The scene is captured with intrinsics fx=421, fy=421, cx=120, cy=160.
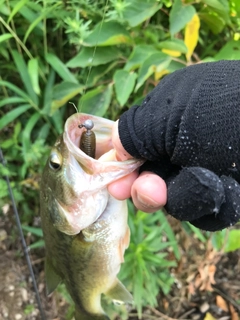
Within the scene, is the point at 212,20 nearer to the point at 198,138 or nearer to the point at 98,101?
the point at 98,101

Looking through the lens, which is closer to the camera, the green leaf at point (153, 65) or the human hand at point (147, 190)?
the human hand at point (147, 190)

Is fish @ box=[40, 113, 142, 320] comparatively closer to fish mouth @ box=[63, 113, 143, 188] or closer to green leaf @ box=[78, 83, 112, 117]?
fish mouth @ box=[63, 113, 143, 188]

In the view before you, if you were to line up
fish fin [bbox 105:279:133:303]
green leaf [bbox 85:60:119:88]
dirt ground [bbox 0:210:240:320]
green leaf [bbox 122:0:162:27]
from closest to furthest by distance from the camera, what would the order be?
fish fin [bbox 105:279:133:303] → green leaf [bbox 122:0:162:27] → green leaf [bbox 85:60:119:88] → dirt ground [bbox 0:210:240:320]

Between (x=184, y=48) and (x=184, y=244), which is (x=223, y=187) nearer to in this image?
(x=184, y=48)

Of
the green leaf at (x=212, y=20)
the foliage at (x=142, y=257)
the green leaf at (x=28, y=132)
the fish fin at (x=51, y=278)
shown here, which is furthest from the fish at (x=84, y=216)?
the green leaf at (x=212, y=20)

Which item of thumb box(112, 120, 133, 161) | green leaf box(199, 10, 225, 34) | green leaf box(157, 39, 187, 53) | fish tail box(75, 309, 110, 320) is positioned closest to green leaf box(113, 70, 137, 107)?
green leaf box(157, 39, 187, 53)

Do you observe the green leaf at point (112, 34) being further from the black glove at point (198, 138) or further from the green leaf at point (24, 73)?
the black glove at point (198, 138)
